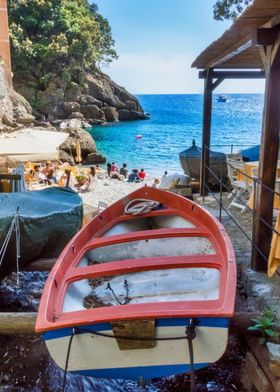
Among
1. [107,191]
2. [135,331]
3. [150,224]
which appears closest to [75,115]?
[107,191]

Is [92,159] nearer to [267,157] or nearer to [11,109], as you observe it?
[11,109]

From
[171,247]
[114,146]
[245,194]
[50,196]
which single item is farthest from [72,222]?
[114,146]

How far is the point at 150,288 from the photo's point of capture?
12.8 ft

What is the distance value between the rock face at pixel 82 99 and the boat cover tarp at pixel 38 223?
122 ft

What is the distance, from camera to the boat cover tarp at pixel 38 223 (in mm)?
4977

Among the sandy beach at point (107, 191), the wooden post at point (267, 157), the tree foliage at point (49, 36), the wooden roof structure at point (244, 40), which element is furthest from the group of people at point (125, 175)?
the tree foliage at point (49, 36)

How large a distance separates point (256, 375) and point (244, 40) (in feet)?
12.9

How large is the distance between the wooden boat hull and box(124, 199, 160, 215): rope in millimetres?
2550

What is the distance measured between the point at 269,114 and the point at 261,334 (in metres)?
2.29

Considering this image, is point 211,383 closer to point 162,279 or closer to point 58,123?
point 162,279

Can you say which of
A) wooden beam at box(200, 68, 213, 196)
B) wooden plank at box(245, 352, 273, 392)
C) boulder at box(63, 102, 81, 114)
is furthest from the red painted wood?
boulder at box(63, 102, 81, 114)

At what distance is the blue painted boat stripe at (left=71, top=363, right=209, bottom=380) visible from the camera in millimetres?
2900

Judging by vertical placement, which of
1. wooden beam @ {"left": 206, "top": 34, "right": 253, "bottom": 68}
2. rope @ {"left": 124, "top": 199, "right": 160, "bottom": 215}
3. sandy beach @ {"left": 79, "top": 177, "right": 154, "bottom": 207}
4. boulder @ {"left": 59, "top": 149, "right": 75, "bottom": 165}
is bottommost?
sandy beach @ {"left": 79, "top": 177, "right": 154, "bottom": 207}

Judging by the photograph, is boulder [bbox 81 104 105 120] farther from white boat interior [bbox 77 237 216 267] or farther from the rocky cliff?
white boat interior [bbox 77 237 216 267]
